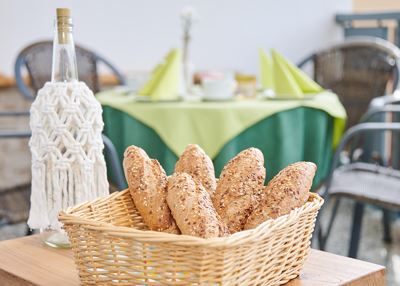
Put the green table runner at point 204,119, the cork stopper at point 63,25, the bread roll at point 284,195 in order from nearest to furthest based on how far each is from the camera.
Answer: the bread roll at point 284,195
the cork stopper at point 63,25
the green table runner at point 204,119

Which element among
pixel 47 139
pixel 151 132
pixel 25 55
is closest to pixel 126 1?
pixel 25 55

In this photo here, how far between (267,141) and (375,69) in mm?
1012

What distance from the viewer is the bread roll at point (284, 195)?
41.6 inches

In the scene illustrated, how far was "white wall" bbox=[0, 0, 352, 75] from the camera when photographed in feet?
12.1

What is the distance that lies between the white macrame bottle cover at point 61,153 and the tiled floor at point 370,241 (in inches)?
73.2

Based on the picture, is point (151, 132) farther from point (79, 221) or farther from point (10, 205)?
point (79, 221)

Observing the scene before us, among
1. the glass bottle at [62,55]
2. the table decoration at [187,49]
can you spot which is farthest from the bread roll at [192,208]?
the table decoration at [187,49]

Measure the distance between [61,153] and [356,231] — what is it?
1.63 metres

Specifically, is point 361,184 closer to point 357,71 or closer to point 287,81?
point 287,81

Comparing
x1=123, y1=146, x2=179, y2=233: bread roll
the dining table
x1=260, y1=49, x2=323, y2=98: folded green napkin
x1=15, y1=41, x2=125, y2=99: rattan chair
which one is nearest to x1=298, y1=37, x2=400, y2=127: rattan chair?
x1=260, y1=49, x2=323, y2=98: folded green napkin

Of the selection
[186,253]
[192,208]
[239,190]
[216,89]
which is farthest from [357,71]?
[186,253]

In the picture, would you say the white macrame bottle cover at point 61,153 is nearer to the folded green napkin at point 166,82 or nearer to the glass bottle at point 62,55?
the glass bottle at point 62,55

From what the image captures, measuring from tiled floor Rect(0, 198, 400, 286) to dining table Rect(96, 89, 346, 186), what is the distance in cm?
76

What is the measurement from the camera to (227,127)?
7.60ft
